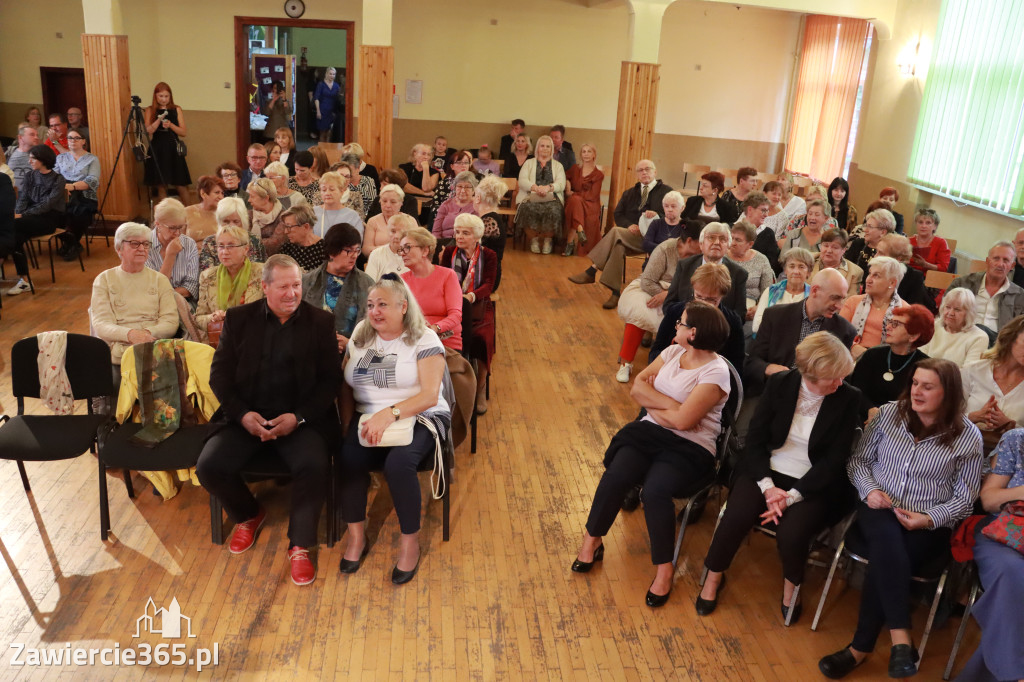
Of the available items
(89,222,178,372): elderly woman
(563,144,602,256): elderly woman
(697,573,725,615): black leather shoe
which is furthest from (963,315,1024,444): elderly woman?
(563,144,602,256): elderly woman

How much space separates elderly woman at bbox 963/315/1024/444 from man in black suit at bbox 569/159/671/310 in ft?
12.9

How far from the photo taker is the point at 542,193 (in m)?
9.34

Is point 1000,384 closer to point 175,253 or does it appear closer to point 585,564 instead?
point 585,564

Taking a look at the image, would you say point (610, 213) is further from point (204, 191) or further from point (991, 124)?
point (204, 191)

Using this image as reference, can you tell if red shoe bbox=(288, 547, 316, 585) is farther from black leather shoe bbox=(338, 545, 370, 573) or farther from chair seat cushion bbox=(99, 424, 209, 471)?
chair seat cushion bbox=(99, 424, 209, 471)

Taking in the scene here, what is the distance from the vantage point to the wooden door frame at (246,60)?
444 inches

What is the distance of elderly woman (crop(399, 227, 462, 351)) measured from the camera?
4.30 meters

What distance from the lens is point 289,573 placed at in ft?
11.1

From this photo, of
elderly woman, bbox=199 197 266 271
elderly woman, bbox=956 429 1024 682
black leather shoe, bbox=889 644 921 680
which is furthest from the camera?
elderly woman, bbox=199 197 266 271

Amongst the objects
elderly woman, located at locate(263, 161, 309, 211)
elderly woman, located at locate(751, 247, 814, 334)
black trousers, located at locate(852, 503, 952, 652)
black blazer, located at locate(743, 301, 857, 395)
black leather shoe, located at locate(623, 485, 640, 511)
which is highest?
elderly woman, located at locate(263, 161, 309, 211)

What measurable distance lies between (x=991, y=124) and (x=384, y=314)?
270 inches

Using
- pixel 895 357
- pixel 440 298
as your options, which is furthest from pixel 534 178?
pixel 895 357

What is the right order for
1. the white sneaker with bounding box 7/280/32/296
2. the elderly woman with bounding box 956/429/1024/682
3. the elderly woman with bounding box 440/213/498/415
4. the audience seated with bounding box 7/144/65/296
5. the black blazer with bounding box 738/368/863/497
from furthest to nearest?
the audience seated with bounding box 7/144/65/296, the white sneaker with bounding box 7/280/32/296, the elderly woman with bounding box 440/213/498/415, the black blazer with bounding box 738/368/863/497, the elderly woman with bounding box 956/429/1024/682

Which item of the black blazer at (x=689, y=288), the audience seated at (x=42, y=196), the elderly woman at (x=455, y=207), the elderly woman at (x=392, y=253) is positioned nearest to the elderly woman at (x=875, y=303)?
the black blazer at (x=689, y=288)
